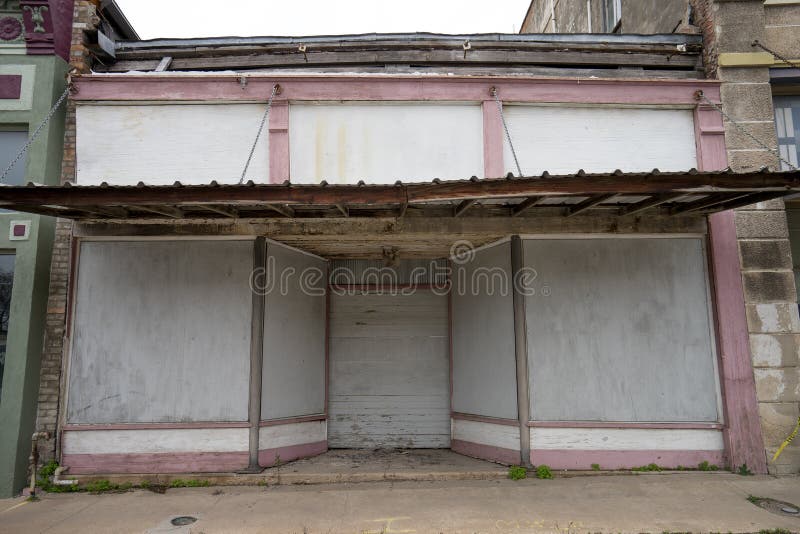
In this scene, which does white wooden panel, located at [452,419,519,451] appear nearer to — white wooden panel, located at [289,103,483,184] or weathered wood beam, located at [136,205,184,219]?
white wooden panel, located at [289,103,483,184]

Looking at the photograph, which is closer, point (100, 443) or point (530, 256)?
point (100, 443)

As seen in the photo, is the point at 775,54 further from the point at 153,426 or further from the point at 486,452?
the point at 153,426

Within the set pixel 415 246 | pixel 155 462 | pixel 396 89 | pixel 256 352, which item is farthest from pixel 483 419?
pixel 396 89

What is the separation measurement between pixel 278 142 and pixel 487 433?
5.40 meters

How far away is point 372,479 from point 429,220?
12.2 feet

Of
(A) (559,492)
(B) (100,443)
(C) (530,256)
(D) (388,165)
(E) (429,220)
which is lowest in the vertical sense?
(A) (559,492)

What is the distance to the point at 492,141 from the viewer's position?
775cm

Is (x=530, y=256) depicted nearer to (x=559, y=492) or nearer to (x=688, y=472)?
(x=559, y=492)

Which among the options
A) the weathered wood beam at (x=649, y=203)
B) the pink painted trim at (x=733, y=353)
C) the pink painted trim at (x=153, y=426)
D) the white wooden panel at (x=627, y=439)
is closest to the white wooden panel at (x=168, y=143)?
the pink painted trim at (x=153, y=426)

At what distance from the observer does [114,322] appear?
7445 millimetres

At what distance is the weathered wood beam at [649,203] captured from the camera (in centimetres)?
637

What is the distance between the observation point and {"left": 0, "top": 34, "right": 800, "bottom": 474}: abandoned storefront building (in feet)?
23.9

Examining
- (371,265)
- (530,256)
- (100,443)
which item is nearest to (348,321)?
(371,265)

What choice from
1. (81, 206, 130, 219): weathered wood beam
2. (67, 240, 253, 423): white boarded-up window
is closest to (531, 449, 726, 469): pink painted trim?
(67, 240, 253, 423): white boarded-up window
